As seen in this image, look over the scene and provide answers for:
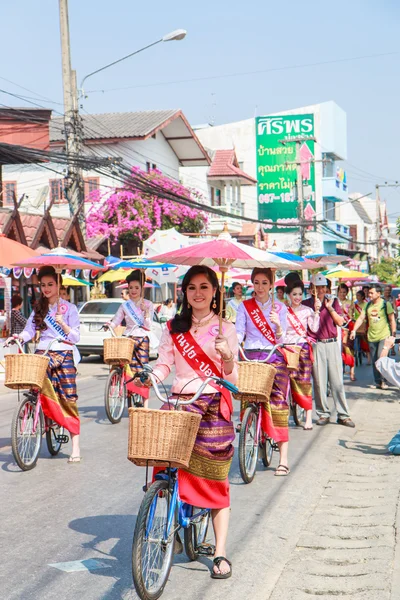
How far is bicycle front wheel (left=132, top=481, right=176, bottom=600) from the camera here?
4.68 m

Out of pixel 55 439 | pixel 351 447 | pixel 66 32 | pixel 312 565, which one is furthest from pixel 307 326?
pixel 66 32

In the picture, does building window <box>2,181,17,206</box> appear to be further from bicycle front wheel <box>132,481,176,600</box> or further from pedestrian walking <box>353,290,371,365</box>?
bicycle front wheel <box>132,481,176,600</box>

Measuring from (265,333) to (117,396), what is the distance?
445 cm

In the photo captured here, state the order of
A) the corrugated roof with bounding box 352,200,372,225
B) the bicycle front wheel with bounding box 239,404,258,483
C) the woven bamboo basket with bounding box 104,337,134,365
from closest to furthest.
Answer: the bicycle front wheel with bounding box 239,404,258,483
the woven bamboo basket with bounding box 104,337,134,365
the corrugated roof with bounding box 352,200,372,225

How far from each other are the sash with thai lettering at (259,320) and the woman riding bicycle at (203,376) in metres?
2.86

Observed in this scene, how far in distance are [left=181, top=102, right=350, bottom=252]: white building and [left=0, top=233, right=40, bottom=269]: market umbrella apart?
174 feet

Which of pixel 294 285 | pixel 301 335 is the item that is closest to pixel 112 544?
pixel 301 335

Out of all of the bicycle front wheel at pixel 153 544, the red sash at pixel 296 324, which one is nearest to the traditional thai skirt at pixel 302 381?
the red sash at pixel 296 324

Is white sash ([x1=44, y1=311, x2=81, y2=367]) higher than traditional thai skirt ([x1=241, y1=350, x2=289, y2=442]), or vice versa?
white sash ([x1=44, y1=311, x2=81, y2=367])

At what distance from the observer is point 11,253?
9.95m

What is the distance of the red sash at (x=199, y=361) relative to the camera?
540 centimetres

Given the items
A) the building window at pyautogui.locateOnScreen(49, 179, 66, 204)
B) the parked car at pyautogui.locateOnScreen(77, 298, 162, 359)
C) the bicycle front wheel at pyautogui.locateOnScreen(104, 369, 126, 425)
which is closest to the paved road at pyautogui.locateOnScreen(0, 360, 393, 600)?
the bicycle front wheel at pyautogui.locateOnScreen(104, 369, 126, 425)

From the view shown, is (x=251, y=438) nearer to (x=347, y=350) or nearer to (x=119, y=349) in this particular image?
(x=119, y=349)

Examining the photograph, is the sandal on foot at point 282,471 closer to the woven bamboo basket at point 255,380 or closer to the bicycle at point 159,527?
the woven bamboo basket at point 255,380
